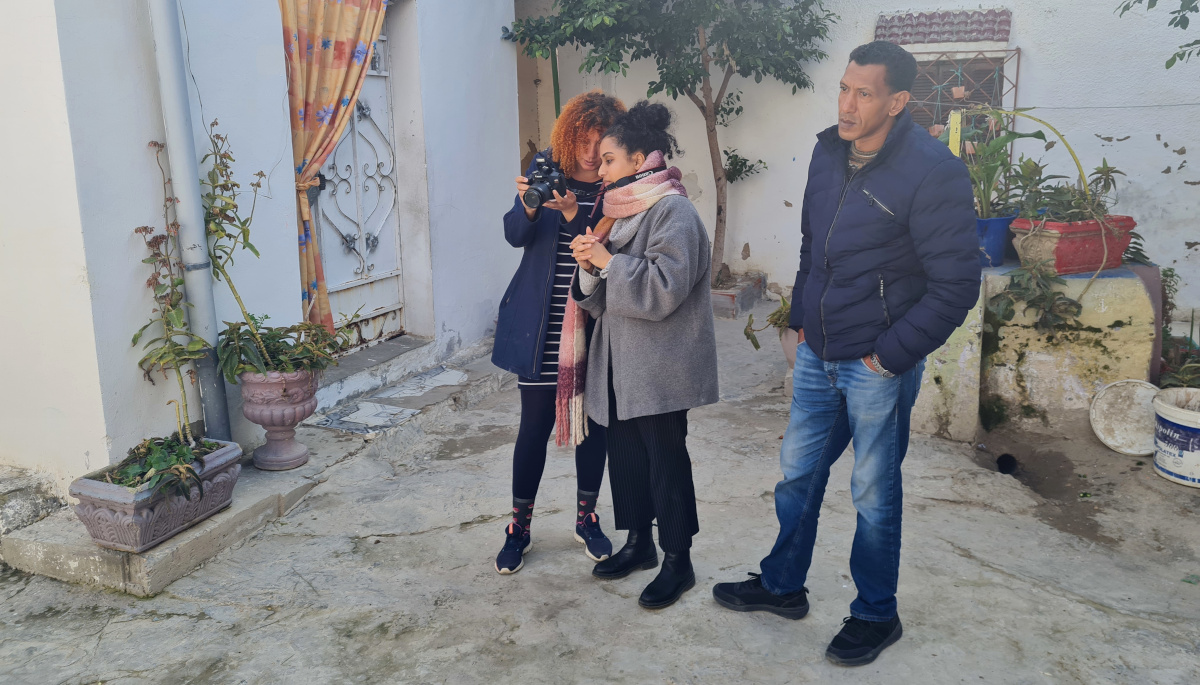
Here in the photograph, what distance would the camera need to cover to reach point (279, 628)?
9.15 ft

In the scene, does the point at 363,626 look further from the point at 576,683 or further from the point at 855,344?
the point at 855,344

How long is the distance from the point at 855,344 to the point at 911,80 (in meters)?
0.73

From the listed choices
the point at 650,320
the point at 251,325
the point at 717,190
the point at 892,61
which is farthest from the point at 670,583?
the point at 717,190

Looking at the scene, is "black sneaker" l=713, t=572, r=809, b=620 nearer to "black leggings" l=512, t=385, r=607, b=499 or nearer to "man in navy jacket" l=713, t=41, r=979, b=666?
"man in navy jacket" l=713, t=41, r=979, b=666

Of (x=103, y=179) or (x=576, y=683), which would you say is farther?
(x=103, y=179)

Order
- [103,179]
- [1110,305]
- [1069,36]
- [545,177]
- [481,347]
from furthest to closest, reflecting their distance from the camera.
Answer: [1069,36]
[481,347]
[1110,305]
[103,179]
[545,177]

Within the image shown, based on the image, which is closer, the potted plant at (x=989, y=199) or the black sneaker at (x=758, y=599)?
the black sneaker at (x=758, y=599)

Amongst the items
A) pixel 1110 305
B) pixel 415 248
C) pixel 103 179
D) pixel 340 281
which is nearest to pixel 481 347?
pixel 415 248

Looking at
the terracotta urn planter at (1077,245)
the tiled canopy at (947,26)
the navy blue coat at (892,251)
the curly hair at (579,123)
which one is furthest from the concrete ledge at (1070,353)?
the tiled canopy at (947,26)

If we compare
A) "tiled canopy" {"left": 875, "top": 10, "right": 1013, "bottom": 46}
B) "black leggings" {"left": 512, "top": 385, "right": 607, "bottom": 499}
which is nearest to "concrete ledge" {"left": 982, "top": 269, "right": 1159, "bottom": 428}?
"black leggings" {"left": 512, "top": 385, "right": 607, "bottom": 499}

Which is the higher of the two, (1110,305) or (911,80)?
(911,80)

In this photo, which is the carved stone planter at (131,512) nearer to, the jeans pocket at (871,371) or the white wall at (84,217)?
the white wall at (84,217)

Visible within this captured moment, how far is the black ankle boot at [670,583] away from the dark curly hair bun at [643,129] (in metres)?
1.32

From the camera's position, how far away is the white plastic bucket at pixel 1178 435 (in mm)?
3814
